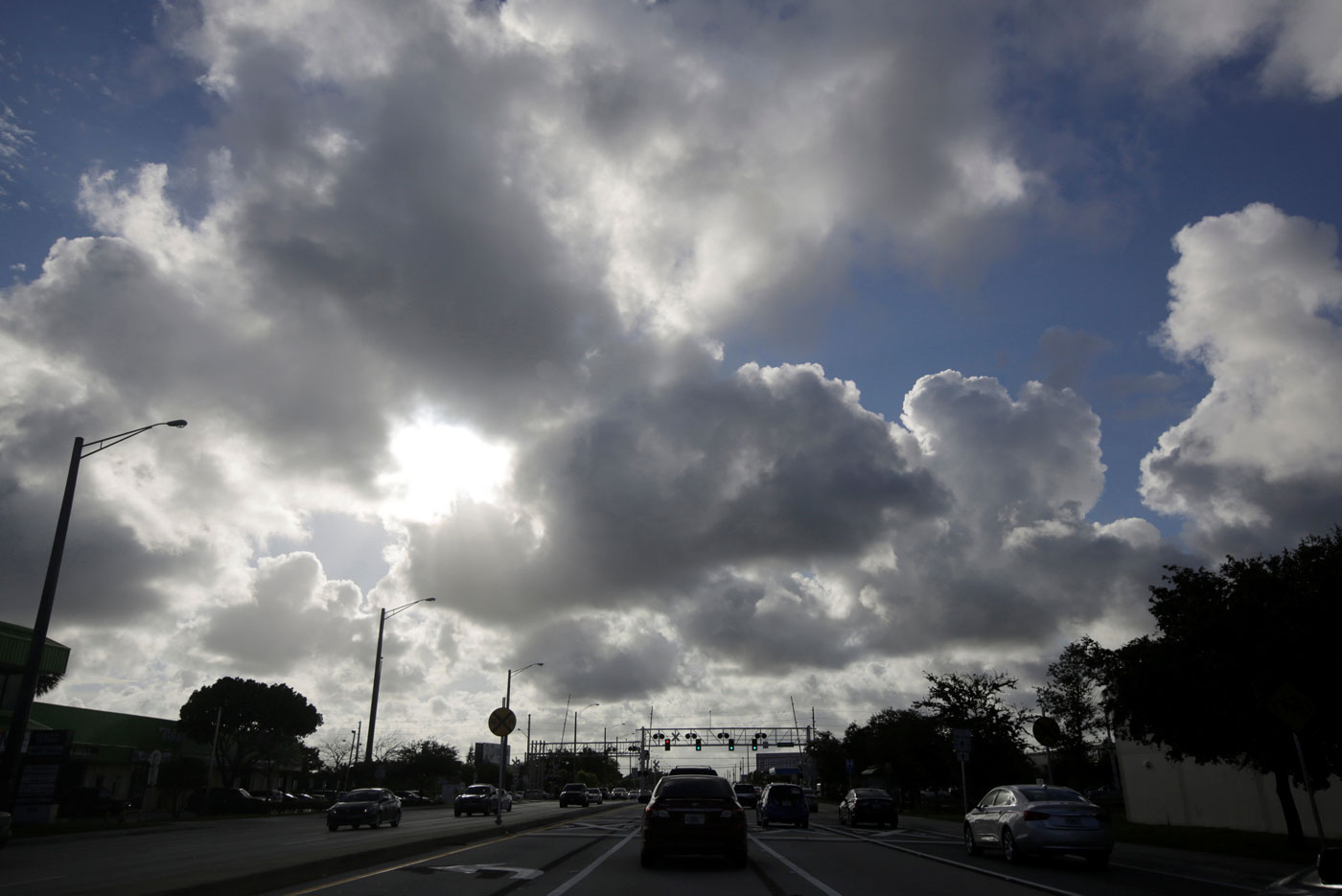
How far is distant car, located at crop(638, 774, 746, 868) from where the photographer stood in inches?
594

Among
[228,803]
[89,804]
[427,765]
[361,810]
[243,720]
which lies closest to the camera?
[361,810]

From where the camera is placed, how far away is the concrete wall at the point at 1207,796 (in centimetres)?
2653

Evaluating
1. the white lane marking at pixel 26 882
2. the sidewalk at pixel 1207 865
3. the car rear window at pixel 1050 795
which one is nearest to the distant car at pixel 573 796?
the sidewalk at pixel 1207 865

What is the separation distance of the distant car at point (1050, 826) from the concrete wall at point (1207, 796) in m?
12.9

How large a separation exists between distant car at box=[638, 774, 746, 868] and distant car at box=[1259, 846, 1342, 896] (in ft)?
36.1

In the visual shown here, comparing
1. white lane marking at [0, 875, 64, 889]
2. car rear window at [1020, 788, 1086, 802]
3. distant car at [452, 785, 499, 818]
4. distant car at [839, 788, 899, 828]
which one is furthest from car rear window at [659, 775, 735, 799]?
distant car at [452, 785, 499, 818]

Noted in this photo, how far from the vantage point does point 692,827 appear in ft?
49.6

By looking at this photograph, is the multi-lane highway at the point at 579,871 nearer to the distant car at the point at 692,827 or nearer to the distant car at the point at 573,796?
the distant car at the point at 692,827

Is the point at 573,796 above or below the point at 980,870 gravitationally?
below

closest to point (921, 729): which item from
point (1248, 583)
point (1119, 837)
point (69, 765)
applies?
point (1119, 837)

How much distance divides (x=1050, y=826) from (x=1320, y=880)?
12283 mm

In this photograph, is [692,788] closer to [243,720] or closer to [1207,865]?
[1207,865]

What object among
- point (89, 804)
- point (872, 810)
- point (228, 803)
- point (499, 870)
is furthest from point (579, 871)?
point (228, 803)

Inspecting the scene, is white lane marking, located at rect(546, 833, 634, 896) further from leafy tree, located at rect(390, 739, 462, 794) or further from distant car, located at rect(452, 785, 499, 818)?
leafy tree, located at rect(390, 739, 462, 794)
